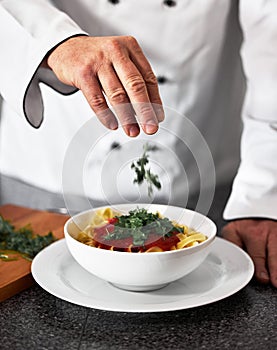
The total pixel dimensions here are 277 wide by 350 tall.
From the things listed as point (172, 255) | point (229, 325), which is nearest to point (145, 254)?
point (172, 255)

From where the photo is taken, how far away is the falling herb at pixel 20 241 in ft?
3.41

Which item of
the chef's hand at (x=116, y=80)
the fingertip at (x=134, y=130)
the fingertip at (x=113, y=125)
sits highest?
the chef's hand at (x=116, y=80)

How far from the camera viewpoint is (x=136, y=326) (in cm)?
83

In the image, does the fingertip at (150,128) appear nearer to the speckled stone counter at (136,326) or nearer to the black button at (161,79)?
the speckled stone counter at (136,326)

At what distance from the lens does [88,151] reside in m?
0.93

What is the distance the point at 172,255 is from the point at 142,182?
0.12 meters

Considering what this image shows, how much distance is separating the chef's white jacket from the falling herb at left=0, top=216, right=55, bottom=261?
0.55ft

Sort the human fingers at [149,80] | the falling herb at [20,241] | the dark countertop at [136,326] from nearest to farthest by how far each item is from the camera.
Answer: the dark countertop at [136,326] < the human fingers at [149,80] < the falling herb at [20,241]

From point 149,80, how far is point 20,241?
357mm

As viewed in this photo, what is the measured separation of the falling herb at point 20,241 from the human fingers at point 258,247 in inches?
12.7

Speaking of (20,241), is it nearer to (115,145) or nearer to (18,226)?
(18,226)

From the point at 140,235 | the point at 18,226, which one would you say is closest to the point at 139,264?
the point at 140,235

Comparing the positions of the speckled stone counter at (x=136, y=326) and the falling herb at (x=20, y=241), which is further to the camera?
the falling herb at (x=20, y=241)

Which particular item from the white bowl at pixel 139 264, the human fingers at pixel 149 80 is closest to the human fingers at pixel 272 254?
the white bowl at pixel 139 264
